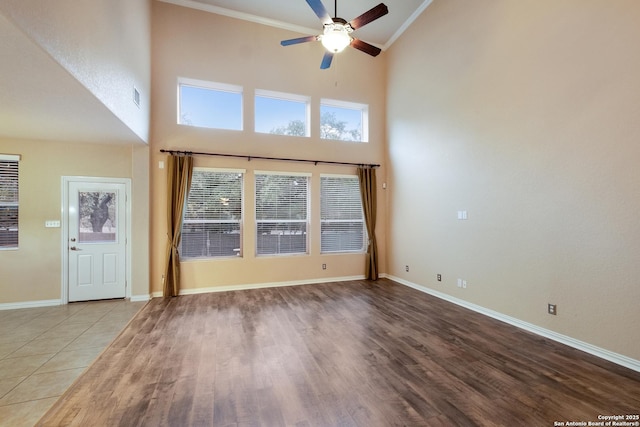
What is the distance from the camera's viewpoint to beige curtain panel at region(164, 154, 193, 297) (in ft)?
15.6

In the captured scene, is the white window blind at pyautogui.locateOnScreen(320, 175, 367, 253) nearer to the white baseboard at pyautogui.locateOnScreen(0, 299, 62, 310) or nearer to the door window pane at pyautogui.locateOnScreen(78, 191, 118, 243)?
the door window pane at pyautogui.locateOnScreen(78, 191, 118, 243)

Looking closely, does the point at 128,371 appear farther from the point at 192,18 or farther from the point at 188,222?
the point at 192,18

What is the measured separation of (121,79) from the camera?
3.29 meters

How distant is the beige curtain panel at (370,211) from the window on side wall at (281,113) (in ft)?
5.10

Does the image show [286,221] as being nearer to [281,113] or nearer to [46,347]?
[281,113]

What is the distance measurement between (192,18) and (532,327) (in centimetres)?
718

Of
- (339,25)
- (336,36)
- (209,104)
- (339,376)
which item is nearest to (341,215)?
(209,104)

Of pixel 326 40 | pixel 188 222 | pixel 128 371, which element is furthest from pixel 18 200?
pixel 326 40

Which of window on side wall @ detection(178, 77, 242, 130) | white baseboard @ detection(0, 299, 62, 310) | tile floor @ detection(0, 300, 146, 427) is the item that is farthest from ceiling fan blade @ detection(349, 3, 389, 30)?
white baseboard @ detection(0, 299, 62, 310)

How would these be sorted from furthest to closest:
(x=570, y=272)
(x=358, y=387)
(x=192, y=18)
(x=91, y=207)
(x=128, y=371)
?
(x=192, y=18)
(x=91, y=207)
(x=570, y=272)
(x=128, y=371)
(x=358, y=387)

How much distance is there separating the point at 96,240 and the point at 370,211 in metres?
5.08

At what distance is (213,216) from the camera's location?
17.0ft

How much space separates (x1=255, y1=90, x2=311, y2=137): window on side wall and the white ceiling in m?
1.35

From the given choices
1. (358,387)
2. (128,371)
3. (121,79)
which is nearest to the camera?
(358,387)
